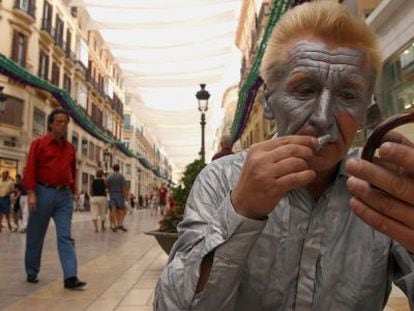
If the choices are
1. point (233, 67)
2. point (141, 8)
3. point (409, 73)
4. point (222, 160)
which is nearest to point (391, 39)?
point (409, 73)

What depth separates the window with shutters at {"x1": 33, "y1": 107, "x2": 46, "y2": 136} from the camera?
2789 centimetres

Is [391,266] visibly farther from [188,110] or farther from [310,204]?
[188,110]

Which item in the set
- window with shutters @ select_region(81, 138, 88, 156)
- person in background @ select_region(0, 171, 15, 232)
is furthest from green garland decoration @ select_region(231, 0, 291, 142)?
window with shutters @ select_region(81, 138, 88, 156)

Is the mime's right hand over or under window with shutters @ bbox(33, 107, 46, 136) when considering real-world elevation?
under

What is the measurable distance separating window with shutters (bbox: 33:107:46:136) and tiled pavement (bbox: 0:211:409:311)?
21769 mm

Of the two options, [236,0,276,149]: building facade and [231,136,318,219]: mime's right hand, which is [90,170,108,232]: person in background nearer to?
[231,136,318,219]: mime's right hand

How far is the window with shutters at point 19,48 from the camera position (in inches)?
1028

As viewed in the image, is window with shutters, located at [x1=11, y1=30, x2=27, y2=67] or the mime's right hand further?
window with shutters, located at [x1=11, y1=30, x2=27, y2=67]

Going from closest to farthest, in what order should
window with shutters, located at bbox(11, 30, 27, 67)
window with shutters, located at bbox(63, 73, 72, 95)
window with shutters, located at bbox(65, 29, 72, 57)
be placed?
window with shutters, located at bbox(11, 30, 27, 67) → window with shutters, located at bbox(65, 29, 72, 57) → window with shutters, located at bbox(63, 73, 72, 95)

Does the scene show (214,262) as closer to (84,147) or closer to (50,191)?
(50,191)

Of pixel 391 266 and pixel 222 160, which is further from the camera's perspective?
pixel 222 160

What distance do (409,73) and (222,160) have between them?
744 cm

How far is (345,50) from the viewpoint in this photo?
1057 mm

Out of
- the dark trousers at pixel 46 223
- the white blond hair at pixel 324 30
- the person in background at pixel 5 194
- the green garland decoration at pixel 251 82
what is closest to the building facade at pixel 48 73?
the person in background at pixel 5 194
